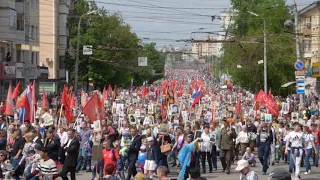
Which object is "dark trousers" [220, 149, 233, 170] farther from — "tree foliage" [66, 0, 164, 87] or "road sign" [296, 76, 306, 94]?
"tree foliage" [66, 0, 164, 87]

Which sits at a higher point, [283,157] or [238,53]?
[238,53]

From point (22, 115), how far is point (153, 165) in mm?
8790

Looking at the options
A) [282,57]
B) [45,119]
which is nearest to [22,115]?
[45,119]

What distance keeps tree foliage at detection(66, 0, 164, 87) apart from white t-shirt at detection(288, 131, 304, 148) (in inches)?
1947

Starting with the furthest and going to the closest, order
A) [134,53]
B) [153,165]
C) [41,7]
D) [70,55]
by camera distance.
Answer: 1. [134,53]
2. [70,55]
3. [41,7]
4. [153,165]

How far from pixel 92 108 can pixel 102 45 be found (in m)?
49.9

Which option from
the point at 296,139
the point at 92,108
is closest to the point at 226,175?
the point at 296,139

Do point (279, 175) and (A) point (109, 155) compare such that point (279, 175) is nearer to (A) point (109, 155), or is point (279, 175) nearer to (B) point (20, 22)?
(A) point (109, 155)

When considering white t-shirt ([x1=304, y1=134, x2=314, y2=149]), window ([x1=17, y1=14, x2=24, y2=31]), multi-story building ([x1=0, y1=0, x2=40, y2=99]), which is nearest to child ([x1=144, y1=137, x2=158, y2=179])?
white t-shirt ([x1=304, y1=134, x2=314, y2=149])

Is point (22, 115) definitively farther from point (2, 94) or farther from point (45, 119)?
point (2, 94)

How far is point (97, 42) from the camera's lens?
73438 millimetres

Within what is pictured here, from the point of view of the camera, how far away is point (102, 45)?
244 feet

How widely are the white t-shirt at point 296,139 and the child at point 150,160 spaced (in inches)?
131

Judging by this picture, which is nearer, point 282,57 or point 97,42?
point 282,57
